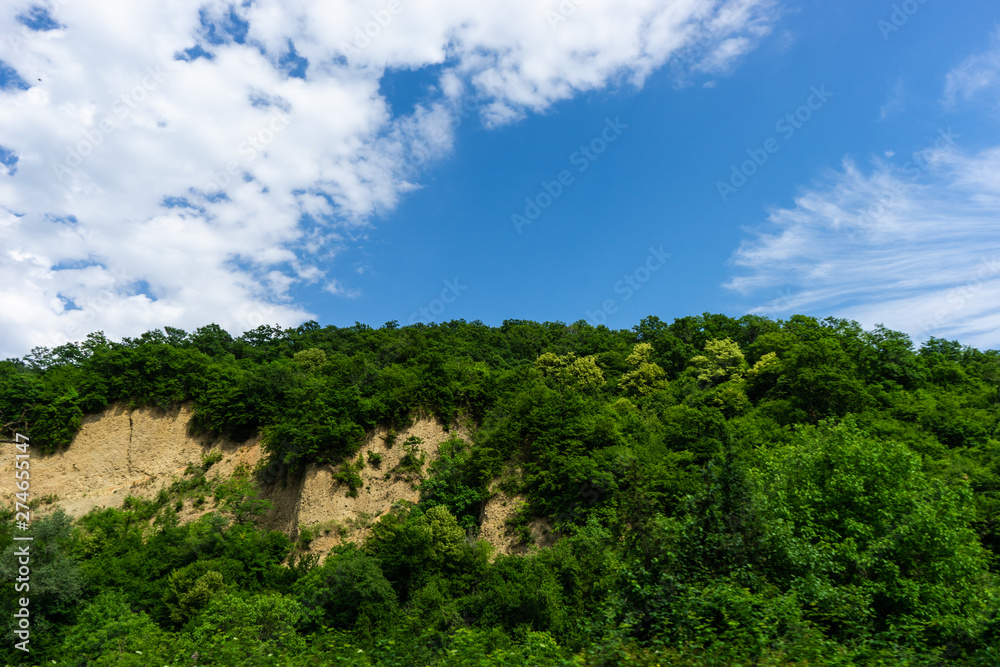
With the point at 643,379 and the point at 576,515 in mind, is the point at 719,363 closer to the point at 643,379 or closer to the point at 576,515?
the point at 643,379

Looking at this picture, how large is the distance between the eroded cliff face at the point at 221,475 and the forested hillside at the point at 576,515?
0.79m

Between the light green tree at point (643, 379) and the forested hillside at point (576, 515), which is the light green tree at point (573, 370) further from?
the light green tree at point (643, 379)

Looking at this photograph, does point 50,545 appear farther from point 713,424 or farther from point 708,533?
point 713,424

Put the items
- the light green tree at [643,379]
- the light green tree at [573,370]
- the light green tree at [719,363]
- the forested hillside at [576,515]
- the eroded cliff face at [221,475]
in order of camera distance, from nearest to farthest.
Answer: the forested hillside at [576,515]
the eroded cliff face at [221,475]
the light green tree at [719,363]
the light green tree at [643,379]
the light green tree at [573,370]

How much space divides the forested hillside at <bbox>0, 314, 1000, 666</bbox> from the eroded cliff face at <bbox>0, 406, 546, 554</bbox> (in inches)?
31.3

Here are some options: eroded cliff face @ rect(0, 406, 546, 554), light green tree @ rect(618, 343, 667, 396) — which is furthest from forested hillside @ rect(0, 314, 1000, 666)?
eroded cliff face @ rect(0, 406, 546, 554)

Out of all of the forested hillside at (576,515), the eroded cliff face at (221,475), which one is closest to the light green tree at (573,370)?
the forested hillside at (576,515)

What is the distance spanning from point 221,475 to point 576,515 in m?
25.0

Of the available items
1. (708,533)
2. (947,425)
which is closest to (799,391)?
(947,425)

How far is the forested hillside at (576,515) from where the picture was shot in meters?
10.9

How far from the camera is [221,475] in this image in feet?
121

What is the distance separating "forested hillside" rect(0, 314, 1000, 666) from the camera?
10898 millimetres

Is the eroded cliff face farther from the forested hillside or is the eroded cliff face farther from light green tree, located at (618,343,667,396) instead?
light green tree, located at (618,343,667,396)

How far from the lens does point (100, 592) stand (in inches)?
1036
